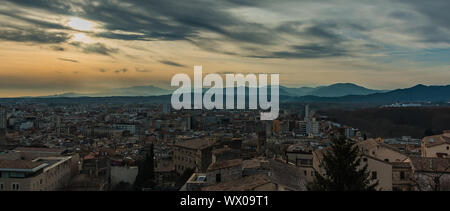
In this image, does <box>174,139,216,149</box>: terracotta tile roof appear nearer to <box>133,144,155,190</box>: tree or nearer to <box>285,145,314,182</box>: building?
<box>133,144,155,190</box>: tree

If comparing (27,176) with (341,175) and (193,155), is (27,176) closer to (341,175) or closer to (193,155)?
(193,155)

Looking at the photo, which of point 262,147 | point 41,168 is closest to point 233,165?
point 41,168

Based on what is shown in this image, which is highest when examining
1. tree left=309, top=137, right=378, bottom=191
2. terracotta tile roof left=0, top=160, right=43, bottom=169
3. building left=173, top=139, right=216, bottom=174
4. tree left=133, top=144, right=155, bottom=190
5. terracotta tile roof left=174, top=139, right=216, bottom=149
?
tree left=309, top=137, right=378, bottom=191

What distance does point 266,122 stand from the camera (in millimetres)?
78750

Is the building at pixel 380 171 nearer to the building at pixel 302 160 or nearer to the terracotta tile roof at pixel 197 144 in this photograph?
the building at pixel 302 160

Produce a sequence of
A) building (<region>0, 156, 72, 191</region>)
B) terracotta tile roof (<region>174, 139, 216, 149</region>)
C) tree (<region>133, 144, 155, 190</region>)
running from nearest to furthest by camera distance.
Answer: building (<region>0, 156, 72, 191</region>), tree (<region>133, 144, 155, 190</region>), terracotta tile roof (<region>174, 139, 216, 149</region>)

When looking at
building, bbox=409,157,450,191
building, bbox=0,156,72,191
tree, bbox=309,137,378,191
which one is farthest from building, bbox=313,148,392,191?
building, bbox=0,156,72,191

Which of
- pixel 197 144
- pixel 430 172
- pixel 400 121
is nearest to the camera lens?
pixel 430 172

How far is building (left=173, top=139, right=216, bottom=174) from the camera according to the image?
26462mm

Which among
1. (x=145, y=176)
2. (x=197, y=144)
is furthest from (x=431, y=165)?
(x=145, y=176)

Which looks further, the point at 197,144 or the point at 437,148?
the point at 197,144

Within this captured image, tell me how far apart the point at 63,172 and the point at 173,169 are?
9.10m

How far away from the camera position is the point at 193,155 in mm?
27609
